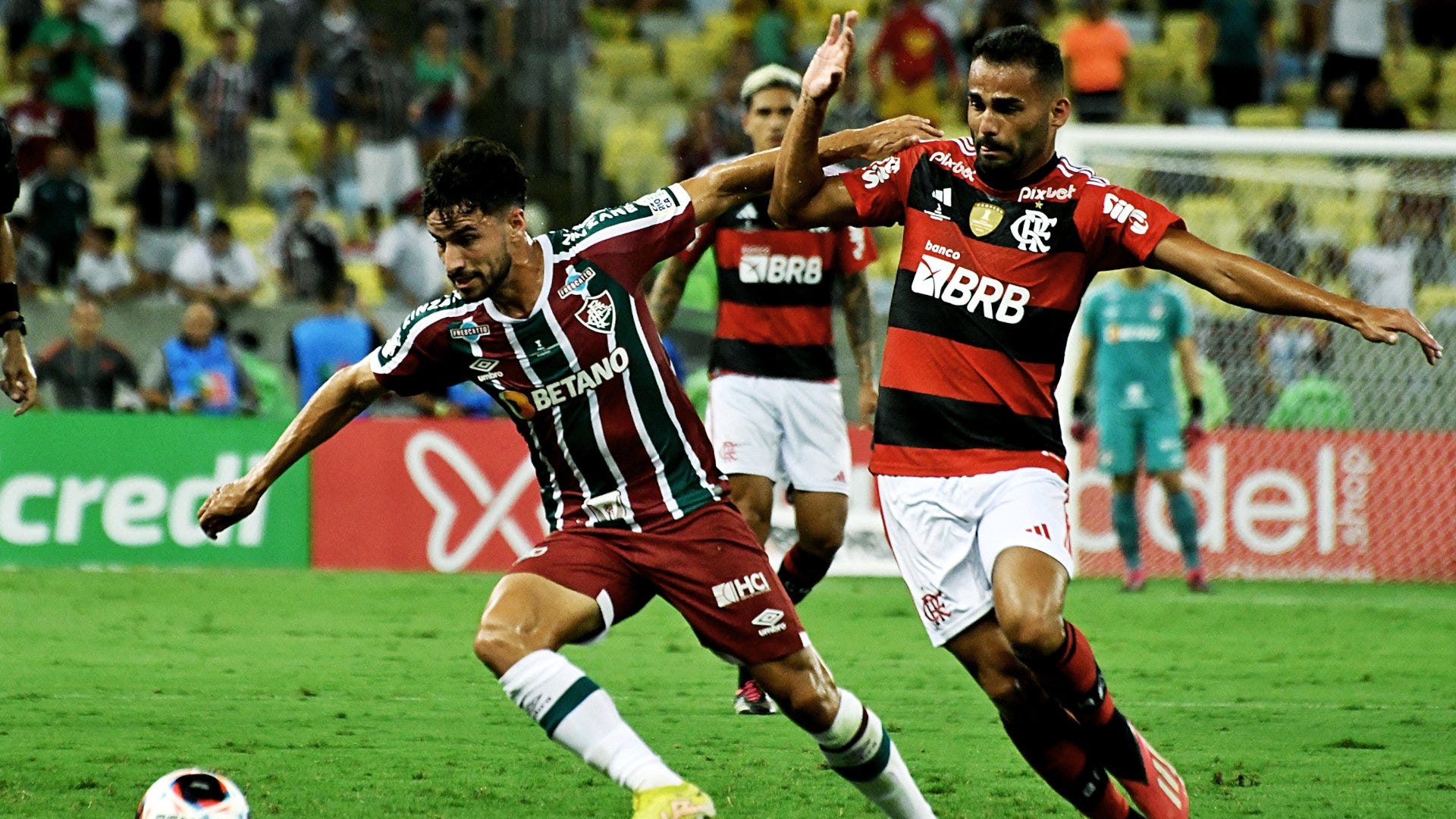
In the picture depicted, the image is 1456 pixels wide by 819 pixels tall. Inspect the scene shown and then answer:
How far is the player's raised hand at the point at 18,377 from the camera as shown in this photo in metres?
6.88

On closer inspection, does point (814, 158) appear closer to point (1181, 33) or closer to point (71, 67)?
point (71, 67)

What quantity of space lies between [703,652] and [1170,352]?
15.5 feet

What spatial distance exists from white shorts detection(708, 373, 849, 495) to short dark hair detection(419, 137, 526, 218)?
314cm

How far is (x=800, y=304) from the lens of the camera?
323 inches

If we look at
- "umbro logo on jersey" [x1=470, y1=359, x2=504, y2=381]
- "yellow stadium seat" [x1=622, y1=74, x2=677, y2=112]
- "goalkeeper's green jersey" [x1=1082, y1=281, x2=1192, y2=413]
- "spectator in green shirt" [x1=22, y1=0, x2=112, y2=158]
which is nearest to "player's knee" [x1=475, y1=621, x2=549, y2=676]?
"umbro logo on jersey" [x1=470, y1=359, x2=504, y2=381]

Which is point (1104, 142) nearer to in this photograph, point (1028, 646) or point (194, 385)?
point (194, 385)

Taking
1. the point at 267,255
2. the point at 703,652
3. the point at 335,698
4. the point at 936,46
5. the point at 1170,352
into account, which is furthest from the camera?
the point at 936,46

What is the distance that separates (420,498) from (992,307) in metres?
8.47

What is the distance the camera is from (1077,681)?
5.20 meters

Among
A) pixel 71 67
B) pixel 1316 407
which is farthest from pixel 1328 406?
pixel 71 67

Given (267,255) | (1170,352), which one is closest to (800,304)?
(1170,352)

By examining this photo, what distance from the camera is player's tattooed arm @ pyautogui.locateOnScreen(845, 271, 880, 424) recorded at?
8.45 meters

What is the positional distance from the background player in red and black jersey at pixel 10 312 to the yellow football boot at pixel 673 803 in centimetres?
345

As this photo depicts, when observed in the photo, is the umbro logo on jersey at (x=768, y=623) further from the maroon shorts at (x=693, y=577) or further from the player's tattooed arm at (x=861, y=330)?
the player's tattooed arm at (x=861, y=330)
